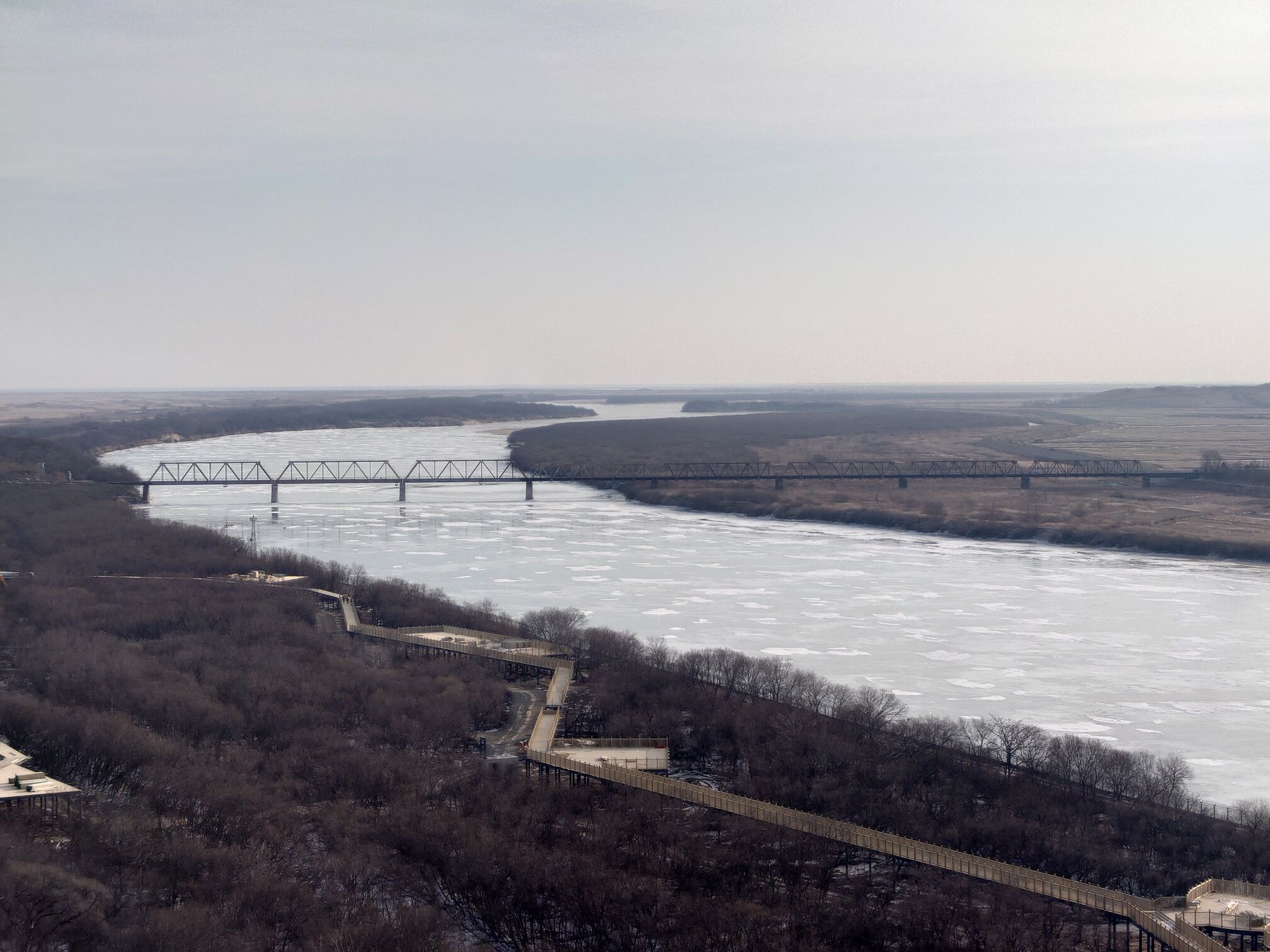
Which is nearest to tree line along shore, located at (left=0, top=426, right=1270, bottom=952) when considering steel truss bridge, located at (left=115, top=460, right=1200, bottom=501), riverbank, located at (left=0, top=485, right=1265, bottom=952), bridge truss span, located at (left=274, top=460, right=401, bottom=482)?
riverbank, located at (left=0, top=485, right=1265, bottom=952)

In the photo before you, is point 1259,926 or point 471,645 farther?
point 471,645

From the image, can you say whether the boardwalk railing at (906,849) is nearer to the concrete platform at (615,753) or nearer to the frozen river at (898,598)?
the concrete platform at (615,753)

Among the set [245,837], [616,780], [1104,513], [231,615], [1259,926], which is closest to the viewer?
[1259,926]

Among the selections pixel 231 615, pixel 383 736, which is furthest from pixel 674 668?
pixel 231 615

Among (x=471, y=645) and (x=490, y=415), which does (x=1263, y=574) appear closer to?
(x=471, y=645)

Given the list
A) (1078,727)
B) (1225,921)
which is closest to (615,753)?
(1078,727)

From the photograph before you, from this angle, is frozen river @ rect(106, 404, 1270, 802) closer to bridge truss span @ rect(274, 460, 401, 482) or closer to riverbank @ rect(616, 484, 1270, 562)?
riverbank @ rect(616, 484, 1270, 562)

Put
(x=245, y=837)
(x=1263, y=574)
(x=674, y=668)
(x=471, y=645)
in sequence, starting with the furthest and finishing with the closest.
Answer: (x=1263, y=574) < (x=471, y=645) < (x=674, y=668) < (x=245, y=837)
